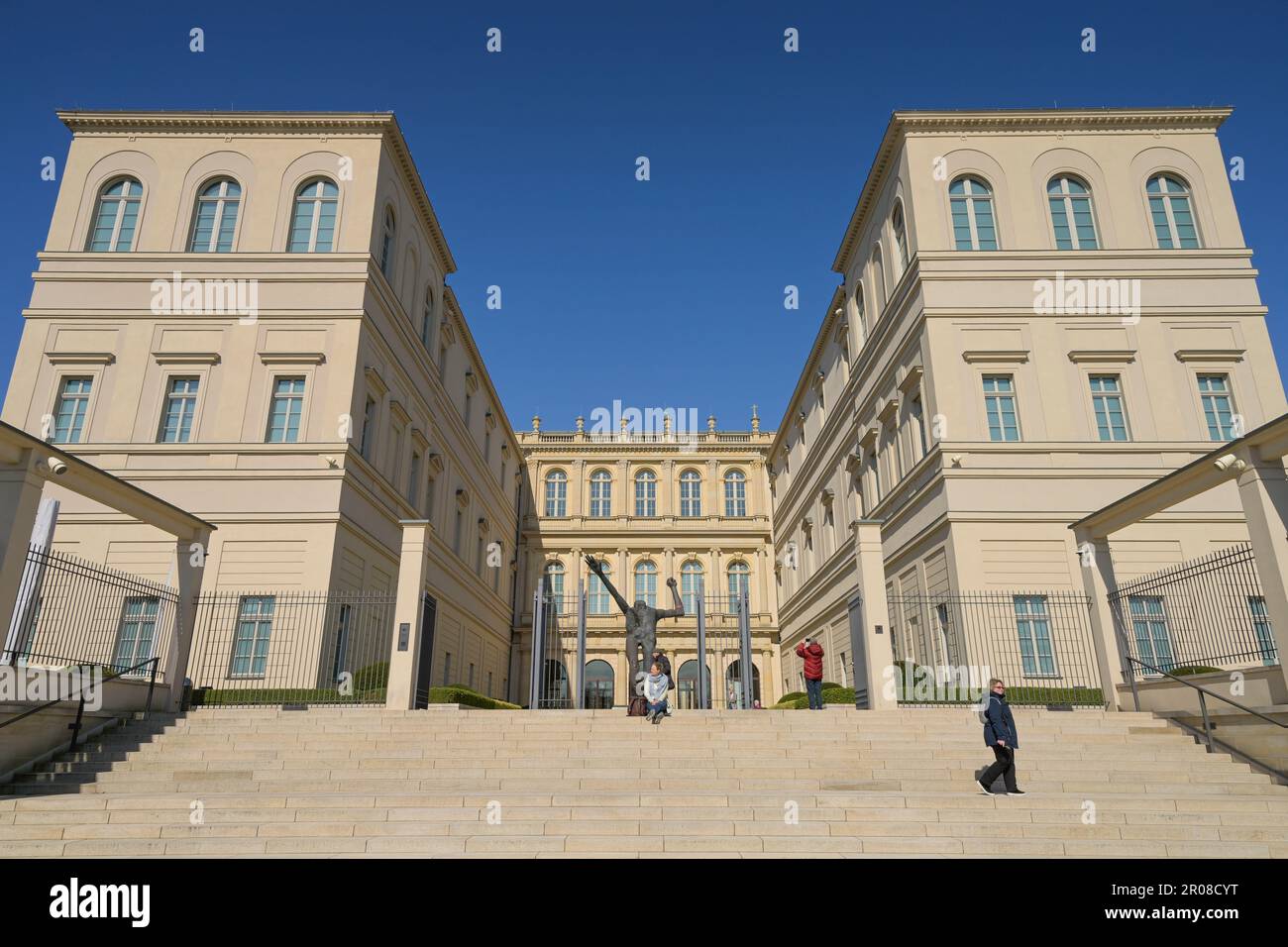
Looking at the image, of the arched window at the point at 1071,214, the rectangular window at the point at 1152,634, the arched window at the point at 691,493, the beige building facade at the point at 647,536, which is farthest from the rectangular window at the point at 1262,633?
the arched window at the point at 691,493

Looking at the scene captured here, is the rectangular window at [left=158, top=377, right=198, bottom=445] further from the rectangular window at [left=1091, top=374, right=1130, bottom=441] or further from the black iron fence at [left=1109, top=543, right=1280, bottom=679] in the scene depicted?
the rectangular window at [left=1091, top=374, right=1130, bottom=441]

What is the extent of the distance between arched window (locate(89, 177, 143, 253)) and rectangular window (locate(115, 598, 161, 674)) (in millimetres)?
10137

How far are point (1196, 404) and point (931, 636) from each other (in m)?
8.70

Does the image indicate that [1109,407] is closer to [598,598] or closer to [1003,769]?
[1003,769]

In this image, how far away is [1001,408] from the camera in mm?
Result: 19156

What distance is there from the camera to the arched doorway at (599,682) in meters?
39.1

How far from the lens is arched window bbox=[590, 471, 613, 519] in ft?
144

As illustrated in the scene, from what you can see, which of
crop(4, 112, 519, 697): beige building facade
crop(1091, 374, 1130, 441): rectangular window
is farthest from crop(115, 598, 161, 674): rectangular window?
crop(1091, 374, 1130, 441): rectangular window

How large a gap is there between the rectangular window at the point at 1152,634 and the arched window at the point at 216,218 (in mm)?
22877

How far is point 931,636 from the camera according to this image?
18.5 meters

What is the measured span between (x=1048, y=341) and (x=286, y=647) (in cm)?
1923

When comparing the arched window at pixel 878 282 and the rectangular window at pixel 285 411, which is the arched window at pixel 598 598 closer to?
the arched window at pixel 878 282
